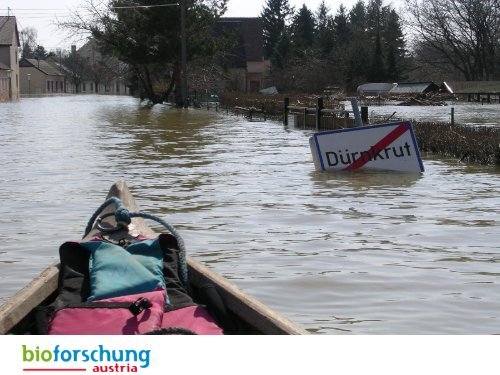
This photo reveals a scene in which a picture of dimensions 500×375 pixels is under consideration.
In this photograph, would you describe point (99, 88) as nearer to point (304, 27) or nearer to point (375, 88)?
point (304, 27)

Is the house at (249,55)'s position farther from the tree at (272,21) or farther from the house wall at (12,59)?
the house wall at (12,59)

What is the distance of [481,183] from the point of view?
16.5 metres

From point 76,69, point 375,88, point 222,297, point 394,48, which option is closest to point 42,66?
point 76,69

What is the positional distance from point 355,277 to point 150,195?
6.53 m

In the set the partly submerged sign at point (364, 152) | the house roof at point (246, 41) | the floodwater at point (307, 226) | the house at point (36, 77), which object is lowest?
the floodwater at point (307, 226)

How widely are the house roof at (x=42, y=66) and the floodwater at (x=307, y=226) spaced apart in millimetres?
121488

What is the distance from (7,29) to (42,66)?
4598 cm

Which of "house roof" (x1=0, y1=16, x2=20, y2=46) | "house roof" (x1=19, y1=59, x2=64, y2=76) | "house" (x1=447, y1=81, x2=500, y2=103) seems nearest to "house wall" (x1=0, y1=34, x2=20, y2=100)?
"house roof" (x1=0, y1=16, x2=20, y2=46)

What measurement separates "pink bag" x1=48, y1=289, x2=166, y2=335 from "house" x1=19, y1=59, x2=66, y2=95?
138076mm

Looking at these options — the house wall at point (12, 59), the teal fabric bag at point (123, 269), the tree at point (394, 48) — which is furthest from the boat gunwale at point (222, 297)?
the house wall at point (12, 59)

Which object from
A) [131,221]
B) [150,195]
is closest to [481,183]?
[150,195]

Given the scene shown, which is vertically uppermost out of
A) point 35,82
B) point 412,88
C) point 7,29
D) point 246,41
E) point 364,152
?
point 7,29

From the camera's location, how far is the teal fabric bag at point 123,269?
545 cm

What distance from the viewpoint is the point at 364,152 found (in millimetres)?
17938
